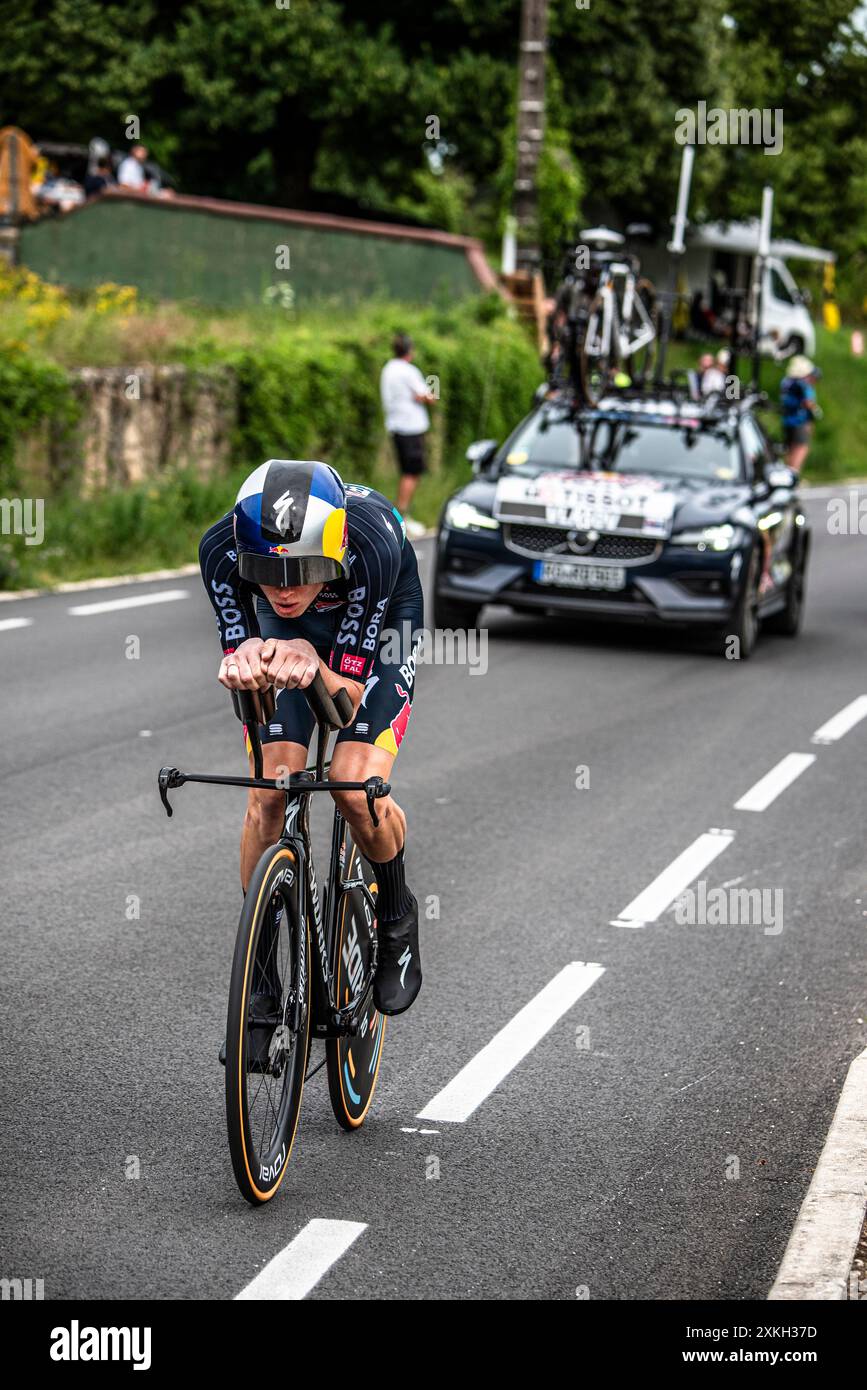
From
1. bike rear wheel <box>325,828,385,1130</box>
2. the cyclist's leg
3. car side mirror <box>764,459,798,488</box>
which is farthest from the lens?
car side mirror <box>764,459,798,488</box>

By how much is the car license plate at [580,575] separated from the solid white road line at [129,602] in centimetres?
344

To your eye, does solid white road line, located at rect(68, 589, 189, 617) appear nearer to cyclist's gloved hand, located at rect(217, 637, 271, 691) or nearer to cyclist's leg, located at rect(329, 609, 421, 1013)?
cyclist's leg, located at rect(329, 609, 421, 1013)

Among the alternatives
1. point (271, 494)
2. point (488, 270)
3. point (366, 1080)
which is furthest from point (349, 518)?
point (488, 270)

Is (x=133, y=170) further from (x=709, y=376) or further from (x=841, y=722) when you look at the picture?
(x=841, y=722)

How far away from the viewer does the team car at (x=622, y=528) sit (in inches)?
571

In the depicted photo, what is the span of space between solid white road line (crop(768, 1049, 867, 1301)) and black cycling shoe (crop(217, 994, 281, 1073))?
1.25 meters

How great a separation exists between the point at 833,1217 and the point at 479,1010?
1.91 meters

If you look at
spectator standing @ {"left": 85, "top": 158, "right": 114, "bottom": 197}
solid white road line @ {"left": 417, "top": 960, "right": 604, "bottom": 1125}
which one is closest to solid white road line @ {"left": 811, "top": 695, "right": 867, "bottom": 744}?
solid white road line @ {"left": 417, "top": 960, "right": 604, "bottom": 1125}

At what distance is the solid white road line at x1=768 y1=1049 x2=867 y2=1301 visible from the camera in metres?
4.54

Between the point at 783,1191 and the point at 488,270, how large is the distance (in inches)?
1156

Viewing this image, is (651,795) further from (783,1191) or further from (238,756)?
(783,1191)

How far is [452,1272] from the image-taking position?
15.2ft

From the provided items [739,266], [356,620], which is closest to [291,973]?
[356,620]

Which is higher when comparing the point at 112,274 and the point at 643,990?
the point at 112,274
